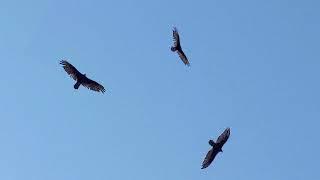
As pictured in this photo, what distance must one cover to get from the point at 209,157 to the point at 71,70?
10848 millimetres

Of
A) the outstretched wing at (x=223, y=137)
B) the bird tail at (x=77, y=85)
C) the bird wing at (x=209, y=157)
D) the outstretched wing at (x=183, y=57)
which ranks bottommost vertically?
the bird wing at (x=209, y=157)

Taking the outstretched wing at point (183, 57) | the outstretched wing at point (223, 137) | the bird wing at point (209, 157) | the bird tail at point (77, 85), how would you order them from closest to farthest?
the bird tail at point (77, 85) → the outstretched wing at point (223, 137) → the bird wing at point (209, 157) → the outstretched wing at point (183, 57)

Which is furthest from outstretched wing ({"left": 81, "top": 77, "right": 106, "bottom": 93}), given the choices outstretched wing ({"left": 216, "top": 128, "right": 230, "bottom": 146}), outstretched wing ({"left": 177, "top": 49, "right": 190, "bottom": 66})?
outstretched wing ({"left": 216, "top": 128, "right": 230, "bottom": 146})

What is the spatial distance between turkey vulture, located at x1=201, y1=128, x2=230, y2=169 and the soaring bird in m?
8.20

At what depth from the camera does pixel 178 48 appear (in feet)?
176

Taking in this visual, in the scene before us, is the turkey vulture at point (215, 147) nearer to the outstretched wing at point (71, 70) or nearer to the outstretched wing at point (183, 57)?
the outstretched wing at point (183, 57)

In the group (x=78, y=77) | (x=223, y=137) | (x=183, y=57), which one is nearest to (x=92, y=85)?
(x=78, y=77)

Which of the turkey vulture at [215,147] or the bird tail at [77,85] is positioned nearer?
the bird tail at [77,85]

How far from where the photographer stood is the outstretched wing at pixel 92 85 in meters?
49.1

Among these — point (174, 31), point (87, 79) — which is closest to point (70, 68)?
point (87, 79)

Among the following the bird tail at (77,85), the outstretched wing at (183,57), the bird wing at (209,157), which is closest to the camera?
the bird tail at (77,85)

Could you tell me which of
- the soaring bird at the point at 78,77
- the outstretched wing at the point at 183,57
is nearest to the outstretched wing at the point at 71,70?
the soaring bird at the point at 78,77

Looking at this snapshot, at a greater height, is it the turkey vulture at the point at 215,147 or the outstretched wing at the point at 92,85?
the outstretched wing at the point at 92,85

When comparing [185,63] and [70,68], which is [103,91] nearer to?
[70,68]
